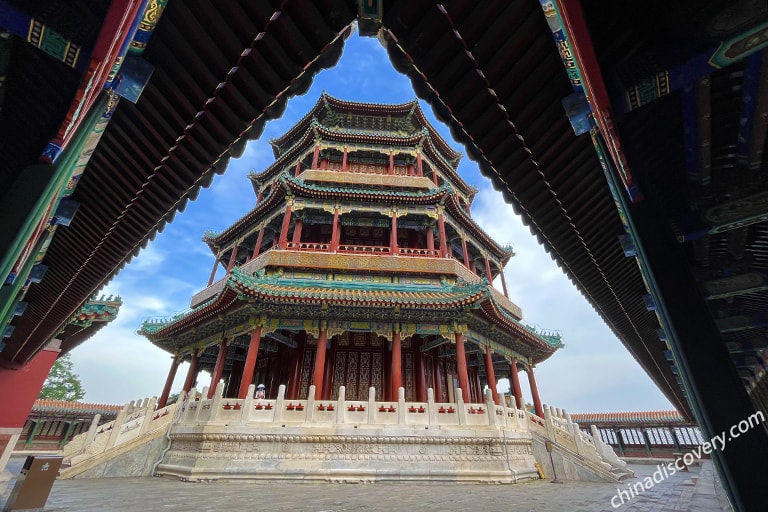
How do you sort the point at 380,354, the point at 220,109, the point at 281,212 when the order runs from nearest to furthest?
1. the point at 220,109
2. the point at 380,354
3. the point at 281,212

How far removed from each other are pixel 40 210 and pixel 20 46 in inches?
41.1

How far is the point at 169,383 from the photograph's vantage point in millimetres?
16656

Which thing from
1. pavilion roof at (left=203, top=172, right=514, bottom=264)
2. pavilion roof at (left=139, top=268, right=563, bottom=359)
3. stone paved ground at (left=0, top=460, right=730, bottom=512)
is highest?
pavilion roof at (left=203, top=172, right=514, bottom=264)

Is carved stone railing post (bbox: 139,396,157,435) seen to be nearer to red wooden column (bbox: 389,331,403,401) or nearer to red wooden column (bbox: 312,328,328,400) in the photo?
red wooden column (bbox: 312,328,328,400)

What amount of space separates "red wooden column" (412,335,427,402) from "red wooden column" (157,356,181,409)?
11.2 m

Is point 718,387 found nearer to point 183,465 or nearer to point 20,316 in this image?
point 20,316

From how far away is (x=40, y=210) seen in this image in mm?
2201

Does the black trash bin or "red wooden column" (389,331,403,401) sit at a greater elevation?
"red wooden column" (389,331,403,401)

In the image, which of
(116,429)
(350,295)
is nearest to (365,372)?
(350,295)

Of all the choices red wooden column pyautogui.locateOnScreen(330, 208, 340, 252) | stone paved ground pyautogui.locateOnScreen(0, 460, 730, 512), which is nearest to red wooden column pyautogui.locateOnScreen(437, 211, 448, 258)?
red wooden column pyautogui.locateOnScreen(330, 208, 340, 252)

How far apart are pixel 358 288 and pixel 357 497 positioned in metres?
7.81

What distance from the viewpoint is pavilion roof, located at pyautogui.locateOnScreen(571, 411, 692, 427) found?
2214 cm

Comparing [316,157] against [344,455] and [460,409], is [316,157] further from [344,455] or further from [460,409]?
[344,455]

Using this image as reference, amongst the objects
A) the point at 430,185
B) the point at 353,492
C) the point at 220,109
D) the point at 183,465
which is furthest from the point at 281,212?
the point at 220,109
